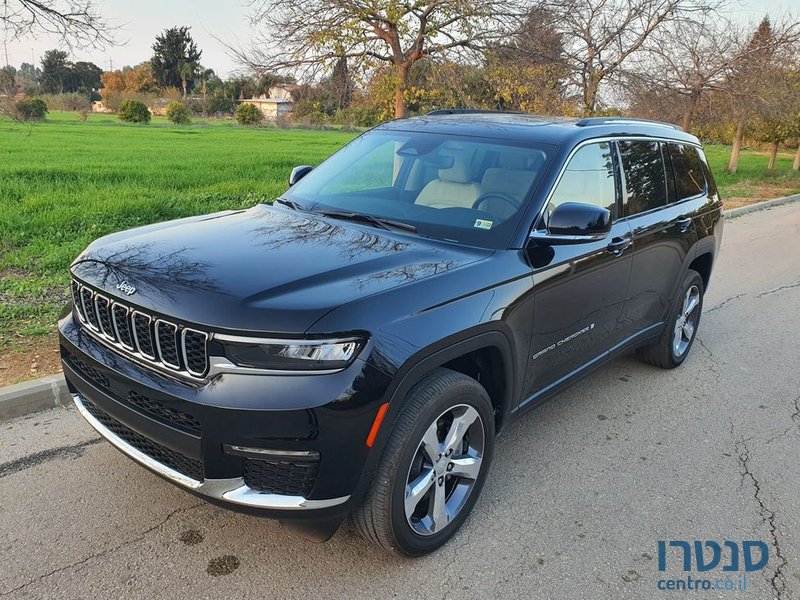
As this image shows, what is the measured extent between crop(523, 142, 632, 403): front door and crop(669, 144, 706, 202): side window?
105 centimetres

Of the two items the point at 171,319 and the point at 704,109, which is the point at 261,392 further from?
the point at 704,109

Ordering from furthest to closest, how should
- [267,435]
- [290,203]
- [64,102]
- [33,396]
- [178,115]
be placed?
[64,102] → [178,115] → [33,396] → [290,203] → [267,435]

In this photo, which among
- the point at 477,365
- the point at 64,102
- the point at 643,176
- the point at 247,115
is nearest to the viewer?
the point at 477,365

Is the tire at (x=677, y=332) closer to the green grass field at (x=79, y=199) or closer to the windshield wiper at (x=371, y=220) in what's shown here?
the windshield wiper at (x=371, y=220)

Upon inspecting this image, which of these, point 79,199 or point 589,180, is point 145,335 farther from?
point 79,199

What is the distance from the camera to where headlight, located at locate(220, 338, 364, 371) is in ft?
7.52

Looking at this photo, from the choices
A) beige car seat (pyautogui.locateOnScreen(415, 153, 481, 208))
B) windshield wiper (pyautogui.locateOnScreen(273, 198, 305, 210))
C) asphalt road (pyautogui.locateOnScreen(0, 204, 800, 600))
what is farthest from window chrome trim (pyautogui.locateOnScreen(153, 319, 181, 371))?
beige car seat (pyautogui.locateOnScreen(415, 153, 481, 208))

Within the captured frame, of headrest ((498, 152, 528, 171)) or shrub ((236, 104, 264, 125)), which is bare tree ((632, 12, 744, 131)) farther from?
shrub ((236, 104, 264, 125))

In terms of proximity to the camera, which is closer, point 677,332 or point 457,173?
point 457,173

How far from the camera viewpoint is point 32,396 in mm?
3988

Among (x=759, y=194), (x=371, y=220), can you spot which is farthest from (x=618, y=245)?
(x=759, y=194)

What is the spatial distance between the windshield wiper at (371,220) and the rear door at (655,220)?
149cm

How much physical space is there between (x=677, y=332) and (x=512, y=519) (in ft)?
8.72

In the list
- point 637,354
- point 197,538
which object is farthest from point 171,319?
point 637,354
